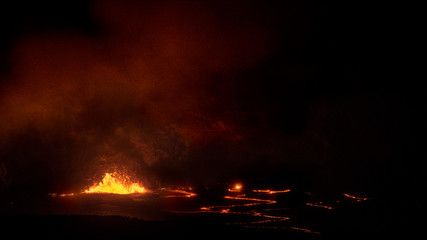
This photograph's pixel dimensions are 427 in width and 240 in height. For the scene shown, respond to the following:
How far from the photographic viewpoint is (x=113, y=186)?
1015 cm

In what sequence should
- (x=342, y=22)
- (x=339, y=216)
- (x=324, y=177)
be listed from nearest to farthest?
(x=339, y=216) → (x=342, y=22) → (x=324, y=177)

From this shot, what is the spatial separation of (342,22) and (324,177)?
410 cm

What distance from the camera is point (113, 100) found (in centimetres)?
1012

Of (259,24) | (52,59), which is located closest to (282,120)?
(259,24)

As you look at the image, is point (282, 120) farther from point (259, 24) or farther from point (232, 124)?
point (259, 24)

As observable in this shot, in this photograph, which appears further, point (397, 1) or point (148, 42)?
point (148, 42)

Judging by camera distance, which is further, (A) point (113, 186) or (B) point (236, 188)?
(B) point (236, 188)

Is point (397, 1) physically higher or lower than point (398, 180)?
higher

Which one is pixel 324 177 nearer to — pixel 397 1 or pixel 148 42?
pixel 397 1

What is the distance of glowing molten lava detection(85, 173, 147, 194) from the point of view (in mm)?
10117

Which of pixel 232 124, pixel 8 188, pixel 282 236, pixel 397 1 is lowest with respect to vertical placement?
pixel 282 236

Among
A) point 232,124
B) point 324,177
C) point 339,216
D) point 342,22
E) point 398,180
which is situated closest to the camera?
point 339,216

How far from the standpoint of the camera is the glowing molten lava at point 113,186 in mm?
10117

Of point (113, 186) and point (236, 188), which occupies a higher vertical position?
point (113, 186)
